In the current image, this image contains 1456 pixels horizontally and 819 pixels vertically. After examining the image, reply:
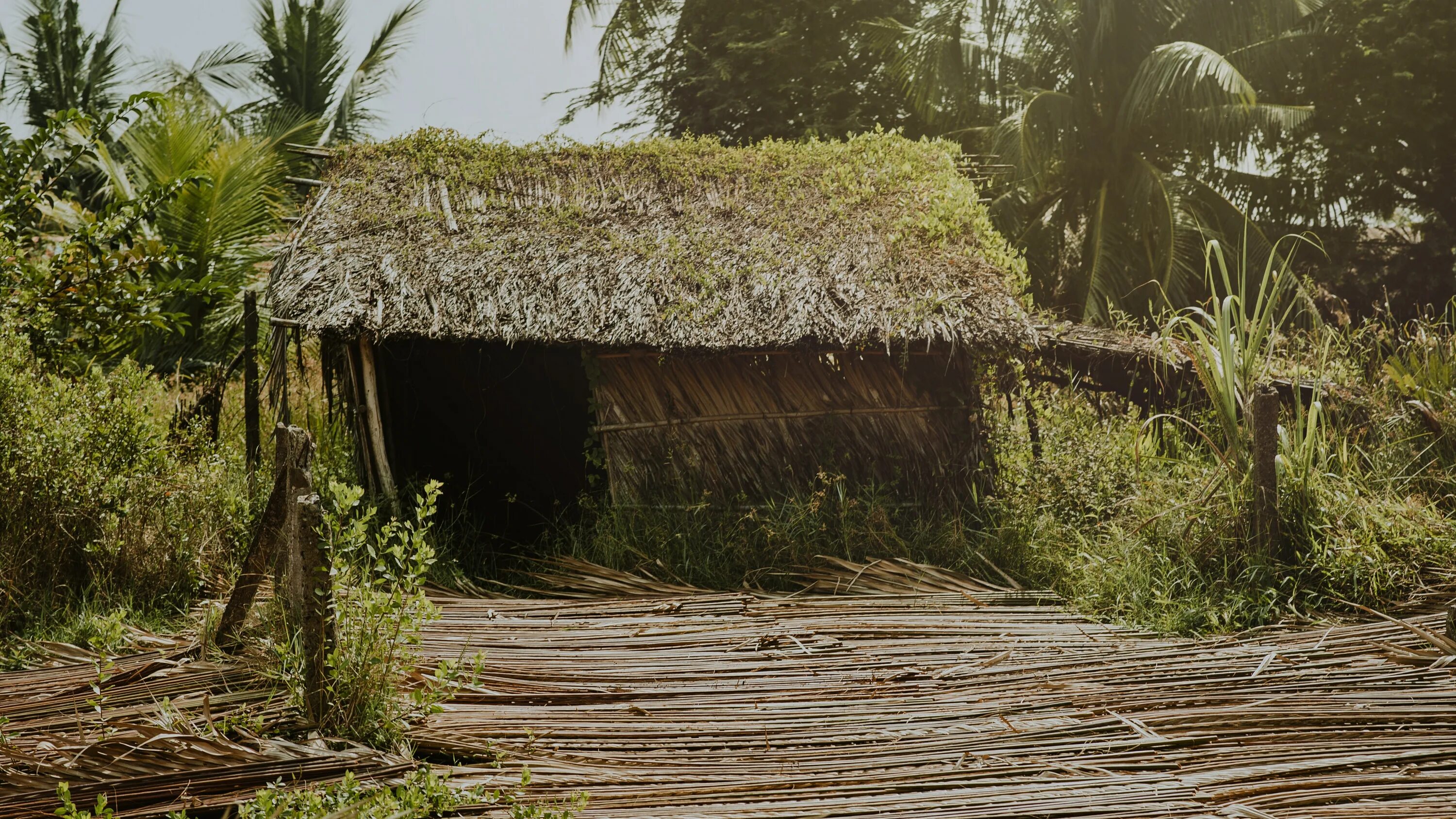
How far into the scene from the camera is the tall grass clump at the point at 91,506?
4207mm

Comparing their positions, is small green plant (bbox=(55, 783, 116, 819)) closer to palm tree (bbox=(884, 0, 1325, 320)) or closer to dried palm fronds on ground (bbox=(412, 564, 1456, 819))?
dried palm fronds on ground (bbox=(412, 564, 1456, 819))

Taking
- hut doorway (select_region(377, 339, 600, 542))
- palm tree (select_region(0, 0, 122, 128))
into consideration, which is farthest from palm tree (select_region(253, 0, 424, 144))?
hut doorway (select_region(377, 339, 600, 542))

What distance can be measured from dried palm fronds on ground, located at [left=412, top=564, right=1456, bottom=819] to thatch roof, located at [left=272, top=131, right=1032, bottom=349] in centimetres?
184

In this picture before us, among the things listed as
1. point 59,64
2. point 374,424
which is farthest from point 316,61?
point 374,424

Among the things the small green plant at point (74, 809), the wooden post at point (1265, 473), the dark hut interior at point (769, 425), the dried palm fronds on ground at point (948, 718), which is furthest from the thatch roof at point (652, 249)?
the small green plant at point (74, 809)

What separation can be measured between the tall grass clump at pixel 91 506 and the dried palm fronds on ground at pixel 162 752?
146 cm

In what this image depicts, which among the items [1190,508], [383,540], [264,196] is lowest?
[1190,508]

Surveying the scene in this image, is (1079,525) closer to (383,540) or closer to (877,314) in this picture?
(877,314)

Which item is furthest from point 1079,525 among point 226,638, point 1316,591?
point 226,638

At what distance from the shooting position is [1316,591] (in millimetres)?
3984

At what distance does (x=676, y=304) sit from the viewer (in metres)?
5.47

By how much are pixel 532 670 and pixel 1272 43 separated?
41.3 ft

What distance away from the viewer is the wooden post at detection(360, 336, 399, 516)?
18.3 feet

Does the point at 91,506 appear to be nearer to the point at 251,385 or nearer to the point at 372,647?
the point at 251,385
